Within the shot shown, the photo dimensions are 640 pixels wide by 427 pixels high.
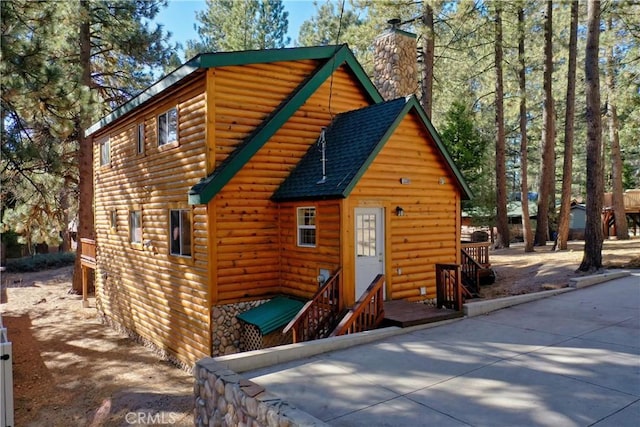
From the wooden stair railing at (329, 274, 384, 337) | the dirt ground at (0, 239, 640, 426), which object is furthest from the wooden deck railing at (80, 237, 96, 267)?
the wooden stair railing at (329, 274, 384, 337)

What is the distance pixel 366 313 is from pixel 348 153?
307 centimetres

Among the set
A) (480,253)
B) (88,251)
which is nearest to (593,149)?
(480,253)

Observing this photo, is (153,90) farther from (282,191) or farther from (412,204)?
(412,204)

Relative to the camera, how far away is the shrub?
82.1 ft

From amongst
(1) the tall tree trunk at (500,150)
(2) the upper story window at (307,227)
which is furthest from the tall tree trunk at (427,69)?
(2) the upper story window at (307,227)

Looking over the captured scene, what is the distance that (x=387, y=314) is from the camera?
7.73m

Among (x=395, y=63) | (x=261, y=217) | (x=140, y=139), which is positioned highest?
(x=395, y=63)

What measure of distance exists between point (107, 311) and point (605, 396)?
1380 centimetres

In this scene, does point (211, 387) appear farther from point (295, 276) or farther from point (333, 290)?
point (295, 276)

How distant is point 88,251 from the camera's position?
15.9 meters

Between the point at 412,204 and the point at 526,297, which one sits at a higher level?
the point at 412,204

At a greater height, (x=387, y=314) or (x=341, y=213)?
(x=341, y=213)

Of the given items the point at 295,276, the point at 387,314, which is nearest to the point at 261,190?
the point at 295,276

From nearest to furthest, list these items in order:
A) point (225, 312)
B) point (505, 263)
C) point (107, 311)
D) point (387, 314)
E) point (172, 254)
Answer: point (387, 314), point (225, 312), point (172, 254), point (107, 311), point (505, 263)
